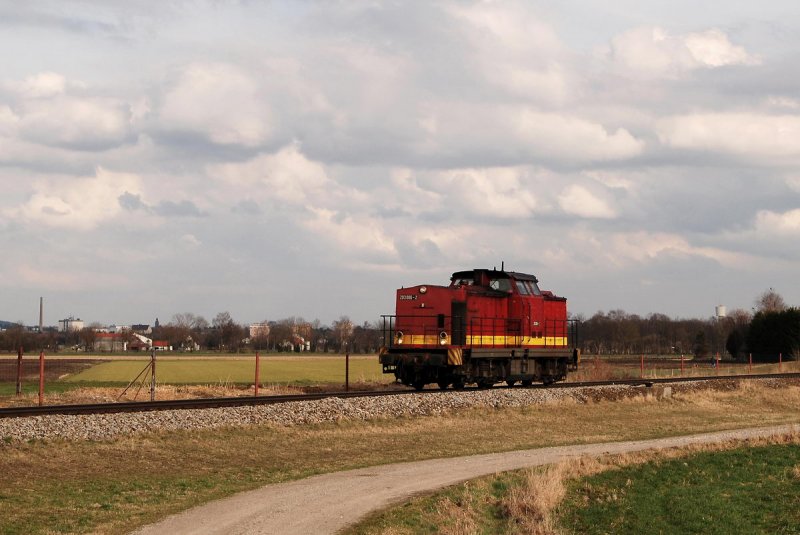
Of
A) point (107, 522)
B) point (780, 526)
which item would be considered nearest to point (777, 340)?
point (780, 526)

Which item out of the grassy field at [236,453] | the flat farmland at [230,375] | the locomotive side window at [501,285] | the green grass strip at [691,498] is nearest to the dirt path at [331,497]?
the grassy field at [236,453]

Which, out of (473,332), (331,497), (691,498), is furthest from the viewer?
(473,332)

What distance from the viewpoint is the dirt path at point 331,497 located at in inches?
547

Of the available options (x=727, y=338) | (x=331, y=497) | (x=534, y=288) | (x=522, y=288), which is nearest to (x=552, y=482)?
(x=331, y=497)

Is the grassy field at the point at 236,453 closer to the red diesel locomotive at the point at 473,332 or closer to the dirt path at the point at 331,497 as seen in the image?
the dirt path at the point at 331,497

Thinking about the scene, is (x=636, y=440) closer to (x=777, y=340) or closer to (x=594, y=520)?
(x=594, y=520)

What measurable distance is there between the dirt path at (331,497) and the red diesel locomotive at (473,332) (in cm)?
1082

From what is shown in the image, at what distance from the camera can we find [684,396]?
38219 mm

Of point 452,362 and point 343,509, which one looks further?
point 452,362

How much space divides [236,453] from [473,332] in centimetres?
1461

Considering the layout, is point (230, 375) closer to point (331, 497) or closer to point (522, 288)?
point (522, 288)

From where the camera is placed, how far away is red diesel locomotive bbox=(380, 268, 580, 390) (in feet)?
111

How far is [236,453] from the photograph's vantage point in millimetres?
21297

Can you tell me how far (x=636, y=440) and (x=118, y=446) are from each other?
14285 millimetres
